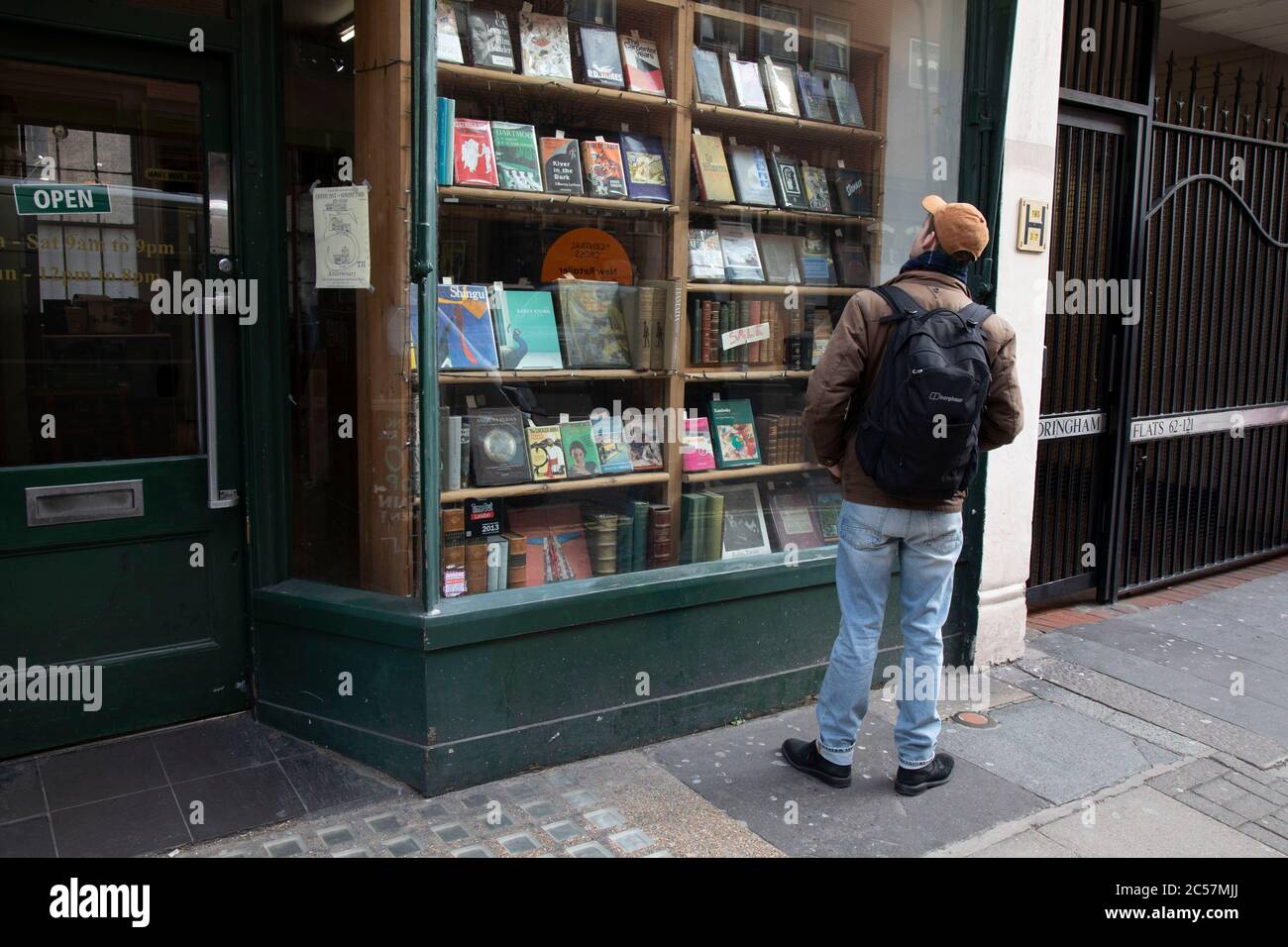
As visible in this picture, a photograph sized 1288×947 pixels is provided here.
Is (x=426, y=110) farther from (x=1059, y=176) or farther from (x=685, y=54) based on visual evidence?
(x=1059, y=176)

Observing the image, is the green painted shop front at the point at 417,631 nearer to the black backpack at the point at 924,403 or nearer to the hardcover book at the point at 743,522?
the hardcover book at the point at 743,522

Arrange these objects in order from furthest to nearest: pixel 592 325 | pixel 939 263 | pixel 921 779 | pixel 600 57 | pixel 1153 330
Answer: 1. pixel 1153 330
2. pixel 592 325
3. pixel 600 57
4. pixel 921 779
5. pixel 939 263

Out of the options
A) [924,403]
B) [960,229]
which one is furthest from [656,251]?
[924,403]

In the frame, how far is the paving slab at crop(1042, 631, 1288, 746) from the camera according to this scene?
15.3ft

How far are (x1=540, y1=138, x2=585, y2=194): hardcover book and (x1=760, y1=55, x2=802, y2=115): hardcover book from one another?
3.69 ft

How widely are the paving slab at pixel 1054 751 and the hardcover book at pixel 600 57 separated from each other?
3.14 metres

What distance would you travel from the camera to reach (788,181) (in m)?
5.03

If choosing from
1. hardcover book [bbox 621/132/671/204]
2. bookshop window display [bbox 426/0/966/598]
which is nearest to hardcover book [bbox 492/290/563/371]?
bookshop window display [bbox 426/0/966/598]

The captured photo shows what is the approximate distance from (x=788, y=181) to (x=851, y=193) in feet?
1.24

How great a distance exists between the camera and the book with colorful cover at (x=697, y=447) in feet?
15.6

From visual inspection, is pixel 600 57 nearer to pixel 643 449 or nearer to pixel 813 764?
pixel 643 449

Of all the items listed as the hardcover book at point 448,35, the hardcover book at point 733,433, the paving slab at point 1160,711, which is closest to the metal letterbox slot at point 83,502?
the hardcover book at point 448,35

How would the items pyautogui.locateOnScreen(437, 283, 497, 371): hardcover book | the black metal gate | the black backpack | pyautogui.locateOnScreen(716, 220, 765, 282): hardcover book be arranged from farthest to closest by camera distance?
the black metal gate, pyautogui.locateOnScreen(716, 220, 765, 282): hardcover book, pyautogui.locateOnScreen(437, 283, 497, 371): hardcover book, the black backpack

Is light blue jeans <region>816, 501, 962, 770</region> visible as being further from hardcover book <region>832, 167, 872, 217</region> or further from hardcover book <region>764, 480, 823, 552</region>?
hardcover book <region>832, 167, 872, 217</region>
